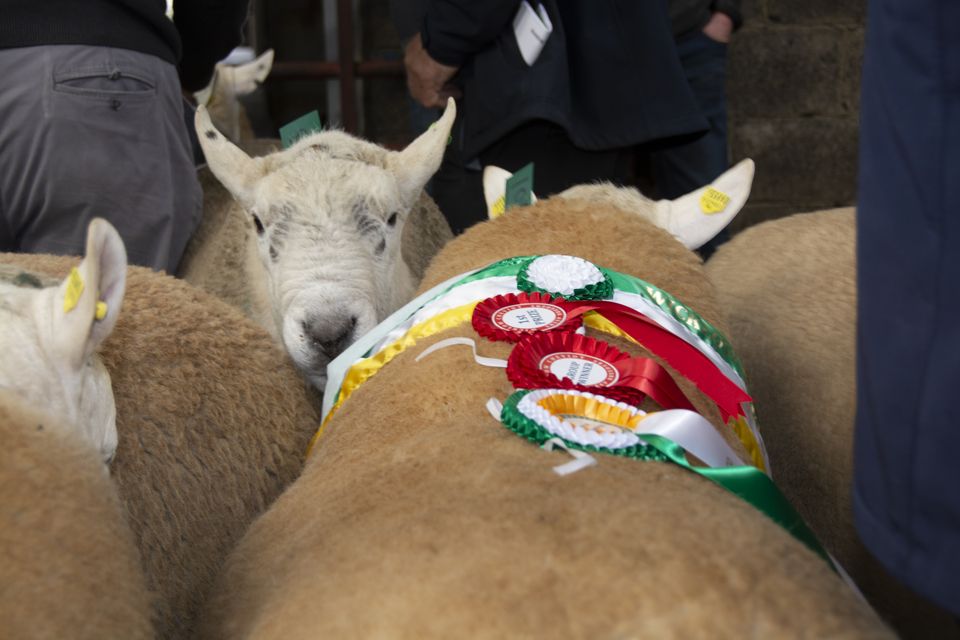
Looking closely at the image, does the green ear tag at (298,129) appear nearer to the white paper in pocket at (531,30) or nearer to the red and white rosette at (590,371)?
the white paper in pocket at (531,30)

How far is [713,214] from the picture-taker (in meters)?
2.20

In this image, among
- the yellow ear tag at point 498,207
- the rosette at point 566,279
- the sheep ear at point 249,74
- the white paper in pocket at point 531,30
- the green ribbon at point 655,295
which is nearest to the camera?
the rosette at point 566,279

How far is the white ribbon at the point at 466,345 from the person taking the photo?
141 cm

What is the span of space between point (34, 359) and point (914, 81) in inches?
40.0

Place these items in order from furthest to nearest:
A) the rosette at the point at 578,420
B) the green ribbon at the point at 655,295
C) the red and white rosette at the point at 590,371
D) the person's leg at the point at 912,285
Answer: the green ribbon at the point at 655,295, the red and white rosette at the point at 590,371, the rosette at the point at 578,420, the person's leg at the point at 912,285

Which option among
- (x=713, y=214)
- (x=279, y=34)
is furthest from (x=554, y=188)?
(x=279, y=34)

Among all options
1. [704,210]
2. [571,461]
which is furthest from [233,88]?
[571,461]

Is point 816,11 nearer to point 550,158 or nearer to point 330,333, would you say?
point 550,158

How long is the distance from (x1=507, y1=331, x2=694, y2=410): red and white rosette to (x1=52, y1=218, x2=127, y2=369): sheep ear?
1.71 feet

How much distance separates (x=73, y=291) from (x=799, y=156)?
5034 mm

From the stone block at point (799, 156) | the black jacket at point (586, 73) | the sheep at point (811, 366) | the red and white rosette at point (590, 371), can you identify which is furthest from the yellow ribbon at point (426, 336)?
the stone block at point (799, 156)

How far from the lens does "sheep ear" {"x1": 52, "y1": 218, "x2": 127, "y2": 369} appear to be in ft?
4.00

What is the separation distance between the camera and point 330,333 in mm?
2434

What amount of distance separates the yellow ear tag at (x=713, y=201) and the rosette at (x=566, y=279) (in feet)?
2.25
